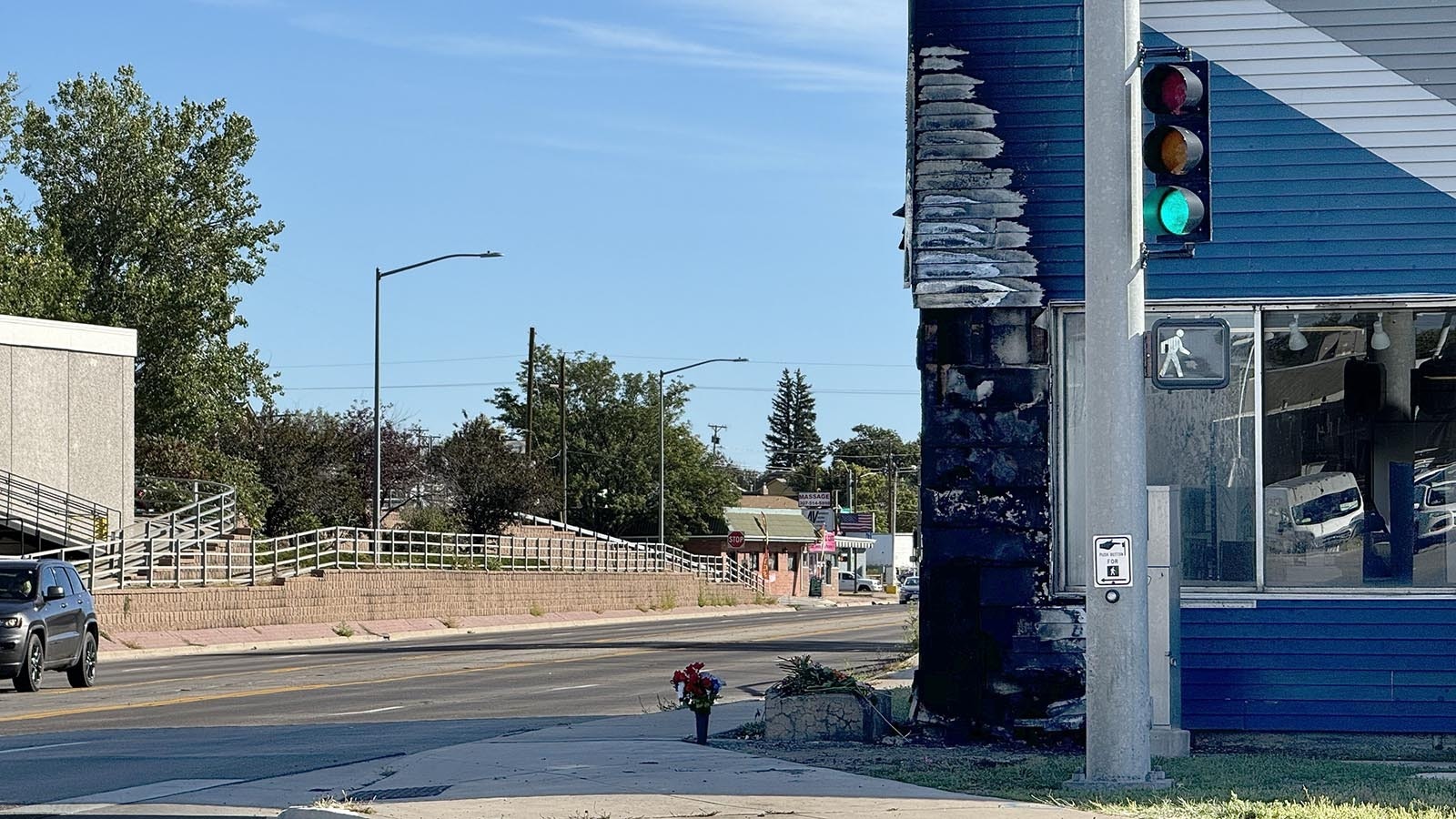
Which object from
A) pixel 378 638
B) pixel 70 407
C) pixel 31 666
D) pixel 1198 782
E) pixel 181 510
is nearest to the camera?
pixel 1198 782

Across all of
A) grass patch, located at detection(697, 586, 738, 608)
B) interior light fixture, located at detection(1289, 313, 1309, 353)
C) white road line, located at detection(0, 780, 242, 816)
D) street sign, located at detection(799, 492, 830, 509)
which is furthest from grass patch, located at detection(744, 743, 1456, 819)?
street sign, located at detection(799, 492, 830, 509)

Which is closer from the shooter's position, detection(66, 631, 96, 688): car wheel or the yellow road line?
the yellow road line

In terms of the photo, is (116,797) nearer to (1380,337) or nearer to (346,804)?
(346,804)

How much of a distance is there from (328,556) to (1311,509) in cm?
3784

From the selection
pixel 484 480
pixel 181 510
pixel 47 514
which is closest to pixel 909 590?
pixel 484 480

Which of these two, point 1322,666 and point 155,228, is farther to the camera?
point 155,228

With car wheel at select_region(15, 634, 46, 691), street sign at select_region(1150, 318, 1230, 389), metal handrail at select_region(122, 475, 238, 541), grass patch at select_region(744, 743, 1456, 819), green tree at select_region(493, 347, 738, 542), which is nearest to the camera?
grass patch at select_region(744, 743, 1456, 819)

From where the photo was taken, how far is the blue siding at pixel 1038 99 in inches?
533

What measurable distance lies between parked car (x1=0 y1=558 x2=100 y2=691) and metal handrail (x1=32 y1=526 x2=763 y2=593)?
12438 millimetres

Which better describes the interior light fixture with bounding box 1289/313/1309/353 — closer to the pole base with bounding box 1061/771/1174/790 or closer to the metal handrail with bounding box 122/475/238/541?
the pole base with bounding box 1061/771/1174/790

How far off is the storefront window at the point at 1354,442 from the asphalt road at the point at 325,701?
731cm

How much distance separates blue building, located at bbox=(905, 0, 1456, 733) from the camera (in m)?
13.3

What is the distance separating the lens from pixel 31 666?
74.1 ft

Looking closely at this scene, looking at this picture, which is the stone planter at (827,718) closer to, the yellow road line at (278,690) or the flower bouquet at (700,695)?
the flower bouquet at (700,695)
